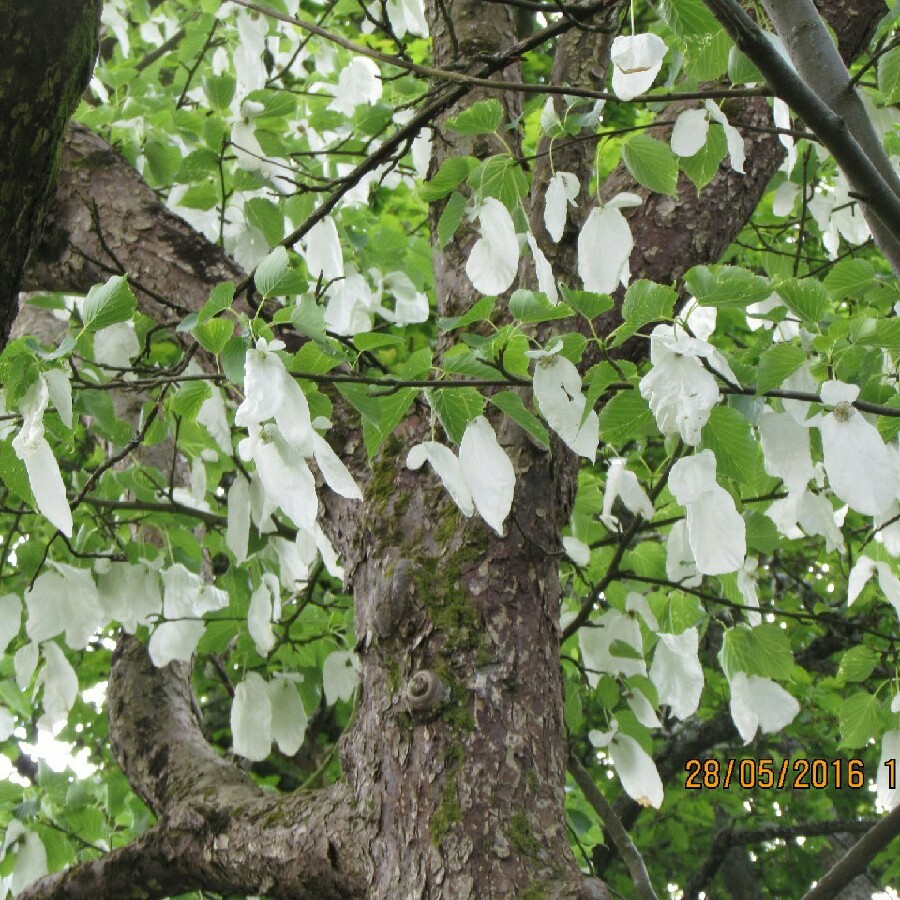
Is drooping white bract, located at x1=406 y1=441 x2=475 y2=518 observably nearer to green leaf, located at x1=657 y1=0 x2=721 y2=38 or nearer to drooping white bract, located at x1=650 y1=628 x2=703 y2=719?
green leaf, located at x1=657 y1=0 x2=721 y2=38

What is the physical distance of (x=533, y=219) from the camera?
1795mm

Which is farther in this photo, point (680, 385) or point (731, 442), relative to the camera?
point (731, 442)

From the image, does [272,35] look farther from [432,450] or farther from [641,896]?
[641,896]

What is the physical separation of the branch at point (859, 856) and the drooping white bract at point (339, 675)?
1011mm

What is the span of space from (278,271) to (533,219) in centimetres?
81

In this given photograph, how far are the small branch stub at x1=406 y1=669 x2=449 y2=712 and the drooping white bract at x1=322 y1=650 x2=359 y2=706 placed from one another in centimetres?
81

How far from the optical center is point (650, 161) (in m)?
1.32

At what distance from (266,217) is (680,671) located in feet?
3.59

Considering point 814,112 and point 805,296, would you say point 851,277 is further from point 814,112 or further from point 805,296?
point 814,112

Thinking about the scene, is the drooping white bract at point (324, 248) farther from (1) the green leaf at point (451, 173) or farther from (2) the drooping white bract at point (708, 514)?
(2) the drooping white bract at point (708, 514)

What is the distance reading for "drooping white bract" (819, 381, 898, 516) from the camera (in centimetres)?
97

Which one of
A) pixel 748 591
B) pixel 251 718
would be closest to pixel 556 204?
pixel 748 591

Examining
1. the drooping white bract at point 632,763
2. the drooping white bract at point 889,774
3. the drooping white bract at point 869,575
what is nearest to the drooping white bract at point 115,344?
the drooping white bract at point 632,763
